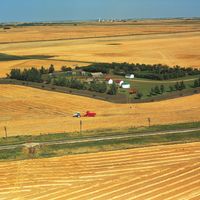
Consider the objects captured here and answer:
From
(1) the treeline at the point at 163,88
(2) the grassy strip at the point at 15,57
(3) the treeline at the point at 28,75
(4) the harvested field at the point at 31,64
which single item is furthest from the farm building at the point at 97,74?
Result: (2) the grassy strip at the point at 15,57

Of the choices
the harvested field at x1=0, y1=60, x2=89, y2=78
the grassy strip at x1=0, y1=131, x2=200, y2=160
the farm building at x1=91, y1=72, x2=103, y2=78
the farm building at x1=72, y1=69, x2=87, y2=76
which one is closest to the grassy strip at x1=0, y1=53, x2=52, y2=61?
the harvested field at x1=0, y1=60, x2=89, y2=78

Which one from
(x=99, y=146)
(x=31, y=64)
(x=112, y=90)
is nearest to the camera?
(x=99, y=146)

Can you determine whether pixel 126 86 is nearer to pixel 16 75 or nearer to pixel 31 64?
pixel 16 75

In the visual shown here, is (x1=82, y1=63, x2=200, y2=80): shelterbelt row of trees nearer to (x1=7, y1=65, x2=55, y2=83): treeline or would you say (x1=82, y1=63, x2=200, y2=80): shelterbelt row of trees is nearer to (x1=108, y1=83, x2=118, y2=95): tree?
(x1=7, y1=65, x2=55, y2=83): treeline

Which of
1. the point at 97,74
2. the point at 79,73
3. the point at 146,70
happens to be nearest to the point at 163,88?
the point at 97,74

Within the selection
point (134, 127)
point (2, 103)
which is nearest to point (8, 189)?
point (134, 127)

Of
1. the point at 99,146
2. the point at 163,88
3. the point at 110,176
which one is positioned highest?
the point at 163,88

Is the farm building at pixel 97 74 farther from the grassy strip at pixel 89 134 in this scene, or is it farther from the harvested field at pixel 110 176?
the harvested field at pixel 110 176
